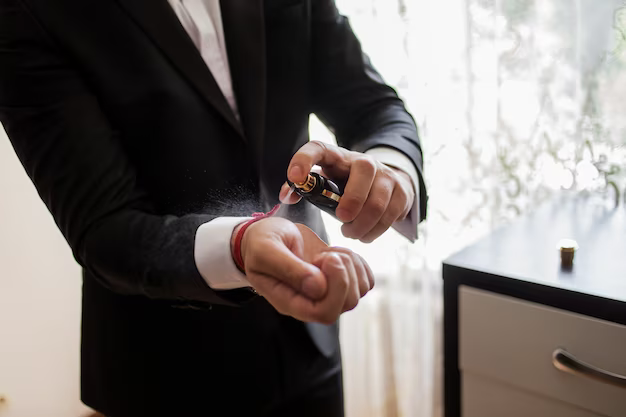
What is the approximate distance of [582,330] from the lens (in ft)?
2.50

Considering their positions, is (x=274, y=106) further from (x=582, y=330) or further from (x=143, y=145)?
(x=582, y=330)

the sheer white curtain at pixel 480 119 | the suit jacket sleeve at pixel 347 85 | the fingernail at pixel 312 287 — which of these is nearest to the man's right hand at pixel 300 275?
the fingernail at pixel 312 287

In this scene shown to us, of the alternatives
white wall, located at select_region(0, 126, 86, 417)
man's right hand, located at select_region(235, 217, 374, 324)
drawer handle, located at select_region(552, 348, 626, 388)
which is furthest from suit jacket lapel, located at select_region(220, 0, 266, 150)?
white wall, located at select_region(0, 126, 86, 417)

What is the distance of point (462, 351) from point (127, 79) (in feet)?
2.22

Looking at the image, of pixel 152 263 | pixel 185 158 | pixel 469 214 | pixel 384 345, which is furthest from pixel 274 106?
pixel 384 345

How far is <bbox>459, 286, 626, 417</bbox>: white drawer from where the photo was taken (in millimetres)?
747

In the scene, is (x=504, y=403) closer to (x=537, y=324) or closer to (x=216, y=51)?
(x=537, y=324)

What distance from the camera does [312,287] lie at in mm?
442

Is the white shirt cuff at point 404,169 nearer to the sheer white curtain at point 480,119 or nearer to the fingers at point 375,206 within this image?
the fingers at point 375,206

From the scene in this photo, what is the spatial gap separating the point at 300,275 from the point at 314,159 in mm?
158

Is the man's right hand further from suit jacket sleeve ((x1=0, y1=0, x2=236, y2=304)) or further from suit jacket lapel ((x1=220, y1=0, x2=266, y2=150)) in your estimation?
suit jacket lapel ((x1=220, y1=0, x2=266, y2=150))

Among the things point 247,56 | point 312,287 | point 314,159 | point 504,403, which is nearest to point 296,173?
point 314,159

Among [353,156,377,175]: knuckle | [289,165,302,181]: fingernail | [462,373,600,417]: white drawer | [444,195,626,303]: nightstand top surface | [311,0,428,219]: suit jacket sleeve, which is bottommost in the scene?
[462,373,600,417]: white drawer

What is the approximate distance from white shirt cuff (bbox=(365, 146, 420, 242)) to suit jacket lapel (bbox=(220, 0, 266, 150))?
165 mm
